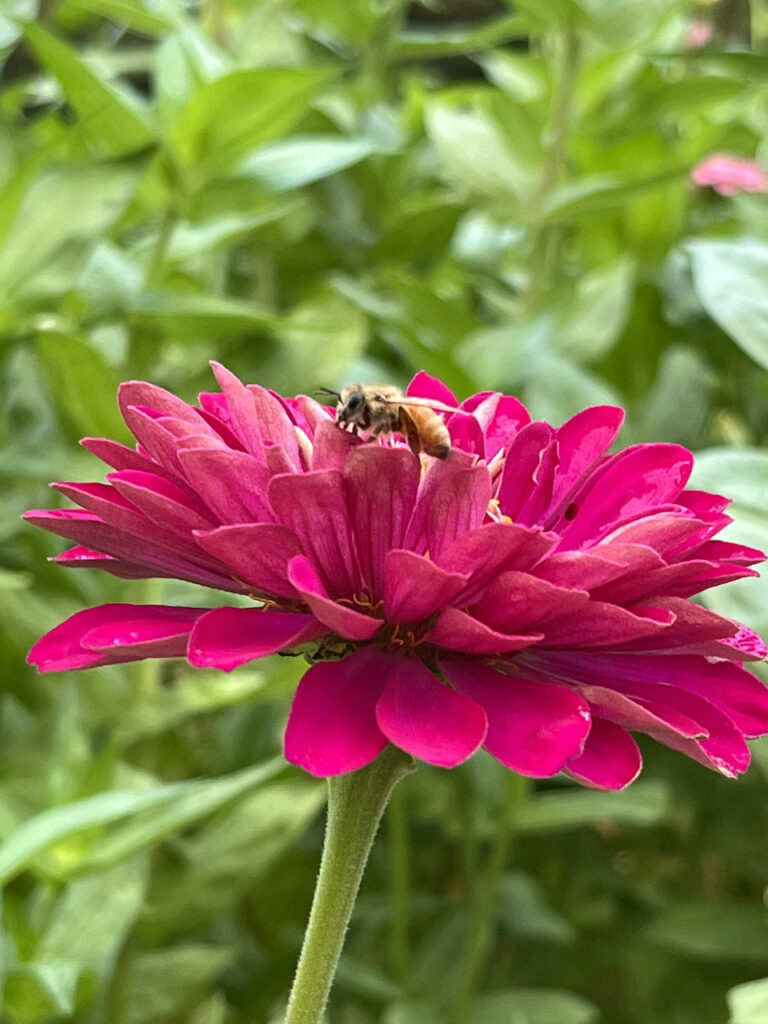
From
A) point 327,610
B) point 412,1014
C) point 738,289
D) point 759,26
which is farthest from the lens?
point 759,26

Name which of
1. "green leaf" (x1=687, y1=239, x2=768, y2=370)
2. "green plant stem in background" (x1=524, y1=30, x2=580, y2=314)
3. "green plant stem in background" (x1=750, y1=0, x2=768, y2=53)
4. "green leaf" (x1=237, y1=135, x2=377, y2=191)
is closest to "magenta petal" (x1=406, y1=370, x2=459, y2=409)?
"green leaf" (x1=687, y1=239, x2=768, y2=370)

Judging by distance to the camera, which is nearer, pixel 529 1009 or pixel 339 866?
pixel 339 866

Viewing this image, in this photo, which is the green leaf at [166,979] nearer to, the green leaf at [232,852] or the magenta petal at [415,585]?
the green leaf at [232,852]

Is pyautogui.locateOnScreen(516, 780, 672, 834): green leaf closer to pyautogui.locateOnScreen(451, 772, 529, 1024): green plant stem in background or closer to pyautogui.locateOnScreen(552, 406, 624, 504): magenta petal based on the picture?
pyautogui.locateOnScreen(451, 772, 529, 1024): green plant stem in background

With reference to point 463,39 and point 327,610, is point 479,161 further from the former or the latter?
point 327,610

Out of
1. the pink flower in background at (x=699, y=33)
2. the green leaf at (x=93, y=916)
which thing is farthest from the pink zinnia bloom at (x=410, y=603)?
the pink flower in background at (x=699, y=33)

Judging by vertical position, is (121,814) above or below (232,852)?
above

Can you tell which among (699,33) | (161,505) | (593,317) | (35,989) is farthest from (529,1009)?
(699,33)
